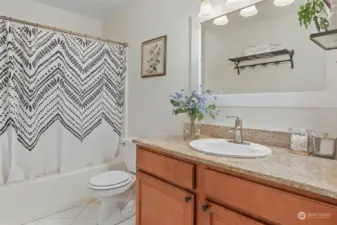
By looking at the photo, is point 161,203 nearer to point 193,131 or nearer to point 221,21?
point 193,131

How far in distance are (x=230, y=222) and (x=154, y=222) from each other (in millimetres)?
608

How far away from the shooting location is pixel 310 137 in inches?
49.1

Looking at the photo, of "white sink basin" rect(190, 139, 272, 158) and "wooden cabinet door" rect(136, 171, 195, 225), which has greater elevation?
"white sink basin" rect(190, 139, 272, 158)

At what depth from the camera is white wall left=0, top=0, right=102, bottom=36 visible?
8.13 feet

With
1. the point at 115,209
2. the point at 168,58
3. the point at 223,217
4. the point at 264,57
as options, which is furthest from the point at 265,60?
the point at 115,209

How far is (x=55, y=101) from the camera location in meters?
2.19

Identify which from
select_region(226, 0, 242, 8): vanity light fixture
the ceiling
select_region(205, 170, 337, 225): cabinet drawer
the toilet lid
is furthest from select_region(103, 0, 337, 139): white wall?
select_region(205, 170, 337, 225): cabinet drawer

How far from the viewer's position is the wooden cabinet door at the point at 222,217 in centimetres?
95

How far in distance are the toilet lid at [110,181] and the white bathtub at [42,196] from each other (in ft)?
1.52

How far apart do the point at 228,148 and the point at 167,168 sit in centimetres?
42

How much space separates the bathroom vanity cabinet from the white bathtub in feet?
3.51

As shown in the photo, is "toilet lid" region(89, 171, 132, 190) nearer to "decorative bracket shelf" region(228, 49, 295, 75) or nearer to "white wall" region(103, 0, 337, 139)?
"white wall" region(103, 0, 337, 139)

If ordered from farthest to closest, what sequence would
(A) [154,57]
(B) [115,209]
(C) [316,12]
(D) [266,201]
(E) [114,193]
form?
(A) [154,57], (B) [115,209], (E) [114,193], (C) [316,12], (D) [266,201]

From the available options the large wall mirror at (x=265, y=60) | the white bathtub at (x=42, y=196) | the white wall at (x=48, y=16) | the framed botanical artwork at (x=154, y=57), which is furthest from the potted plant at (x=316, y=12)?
the white wall at (x=48, y=16)
